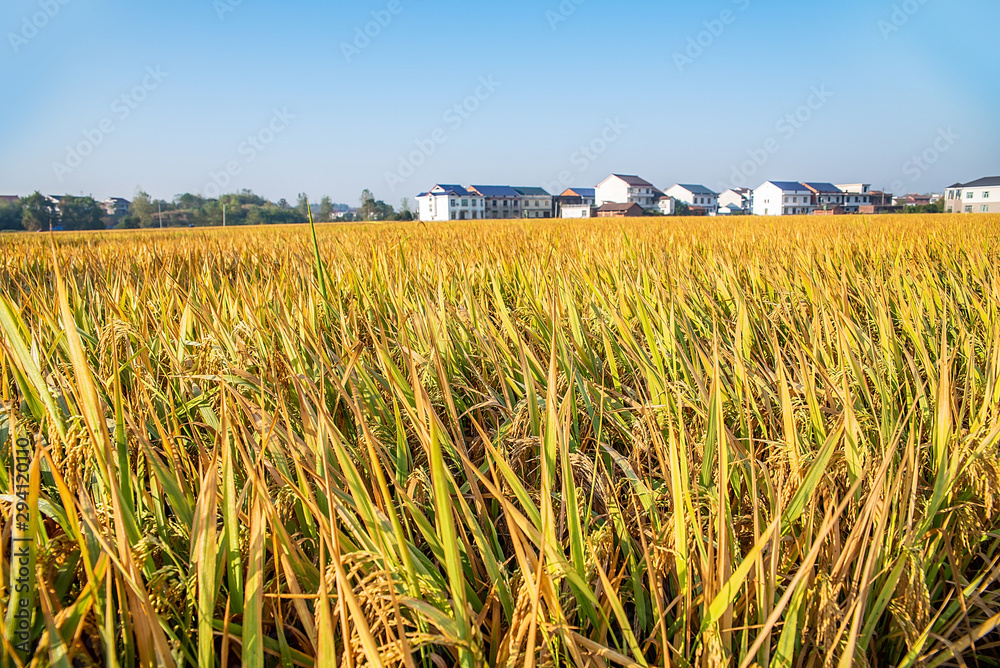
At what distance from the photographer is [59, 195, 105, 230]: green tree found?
2927cm

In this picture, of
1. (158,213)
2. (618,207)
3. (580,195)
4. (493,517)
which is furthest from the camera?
(580,195)

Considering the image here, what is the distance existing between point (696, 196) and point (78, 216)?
63.0 m

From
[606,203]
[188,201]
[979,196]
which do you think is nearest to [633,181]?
[606,203]

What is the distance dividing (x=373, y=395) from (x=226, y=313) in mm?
773

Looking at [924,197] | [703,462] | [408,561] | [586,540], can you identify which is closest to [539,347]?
[703,462]

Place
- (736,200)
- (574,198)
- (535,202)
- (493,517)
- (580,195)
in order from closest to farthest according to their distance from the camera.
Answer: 1. (493,517)
2. (535,202)
3. (574,198)
4. (580,195)
5. (736,200)

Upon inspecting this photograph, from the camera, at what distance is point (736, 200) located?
2886 inches

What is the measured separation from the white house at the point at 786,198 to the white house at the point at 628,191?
12595 millimetres

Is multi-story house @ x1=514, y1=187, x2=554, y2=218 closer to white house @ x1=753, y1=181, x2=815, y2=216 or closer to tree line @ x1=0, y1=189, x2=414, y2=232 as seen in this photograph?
tree line @ x1=0, y1=189, x2=414, y2=232

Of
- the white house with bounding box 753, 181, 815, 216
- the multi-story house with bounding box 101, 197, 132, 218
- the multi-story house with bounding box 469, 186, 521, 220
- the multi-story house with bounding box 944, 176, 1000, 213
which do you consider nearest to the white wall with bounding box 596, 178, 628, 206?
the multi-story house with bounding box 469, 186, 521, 220

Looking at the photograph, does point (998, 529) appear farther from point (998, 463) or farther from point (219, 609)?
point (219, 609)

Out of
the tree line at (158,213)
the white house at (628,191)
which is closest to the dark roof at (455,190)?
the tree line at (158,213)

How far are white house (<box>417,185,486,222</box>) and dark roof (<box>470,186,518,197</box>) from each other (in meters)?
0.96

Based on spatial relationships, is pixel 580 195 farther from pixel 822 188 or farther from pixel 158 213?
pixel 158 213
